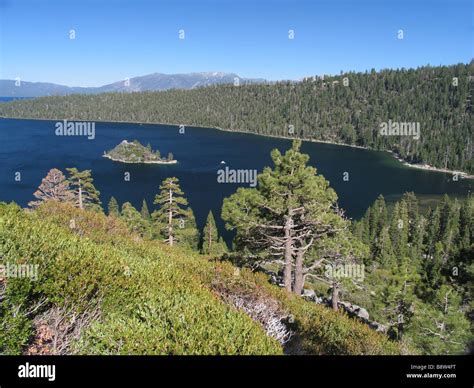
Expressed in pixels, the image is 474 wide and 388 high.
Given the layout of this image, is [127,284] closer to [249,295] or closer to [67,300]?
[67,300]

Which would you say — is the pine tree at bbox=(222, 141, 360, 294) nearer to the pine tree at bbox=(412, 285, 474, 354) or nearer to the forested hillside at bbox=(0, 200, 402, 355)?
the pine tree at bbox=(412, 285, 474, 354)

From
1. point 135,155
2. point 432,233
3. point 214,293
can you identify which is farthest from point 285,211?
point 135,155

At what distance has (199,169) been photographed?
120m

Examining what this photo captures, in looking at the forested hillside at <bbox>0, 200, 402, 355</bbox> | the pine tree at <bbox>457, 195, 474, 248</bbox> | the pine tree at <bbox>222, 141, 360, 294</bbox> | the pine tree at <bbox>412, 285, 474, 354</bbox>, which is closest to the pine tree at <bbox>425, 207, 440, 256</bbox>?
the pine tree at <bbox>457, 195, 474, 248</bbox>

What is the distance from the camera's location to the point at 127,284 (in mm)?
8445

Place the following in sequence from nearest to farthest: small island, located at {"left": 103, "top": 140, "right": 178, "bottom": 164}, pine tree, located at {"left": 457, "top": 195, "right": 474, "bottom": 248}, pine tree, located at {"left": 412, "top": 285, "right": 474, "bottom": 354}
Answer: pine tree, located at {"left": 412, "top": 285, "right": 474, "bottom": 354} < pine tree, located at {"left": 457, "top": 195, "right": 474, "bottom": 248} < small island, located at {"left": 103, "top": 140, "right": 178, "bottom": 164}

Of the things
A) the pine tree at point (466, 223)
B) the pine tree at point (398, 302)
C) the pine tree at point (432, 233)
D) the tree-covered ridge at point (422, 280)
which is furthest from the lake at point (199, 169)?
the pine tree at point (398, 302)

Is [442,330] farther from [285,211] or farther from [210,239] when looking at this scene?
[210,239]

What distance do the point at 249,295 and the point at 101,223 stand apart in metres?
10.6

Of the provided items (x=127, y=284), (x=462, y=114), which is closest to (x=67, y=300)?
(x=127, y=284)

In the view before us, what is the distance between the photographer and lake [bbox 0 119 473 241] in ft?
295

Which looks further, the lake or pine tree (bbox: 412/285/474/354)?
the lake

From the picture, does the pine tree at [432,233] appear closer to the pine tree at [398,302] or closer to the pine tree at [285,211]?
the pine tree at [398,302]
